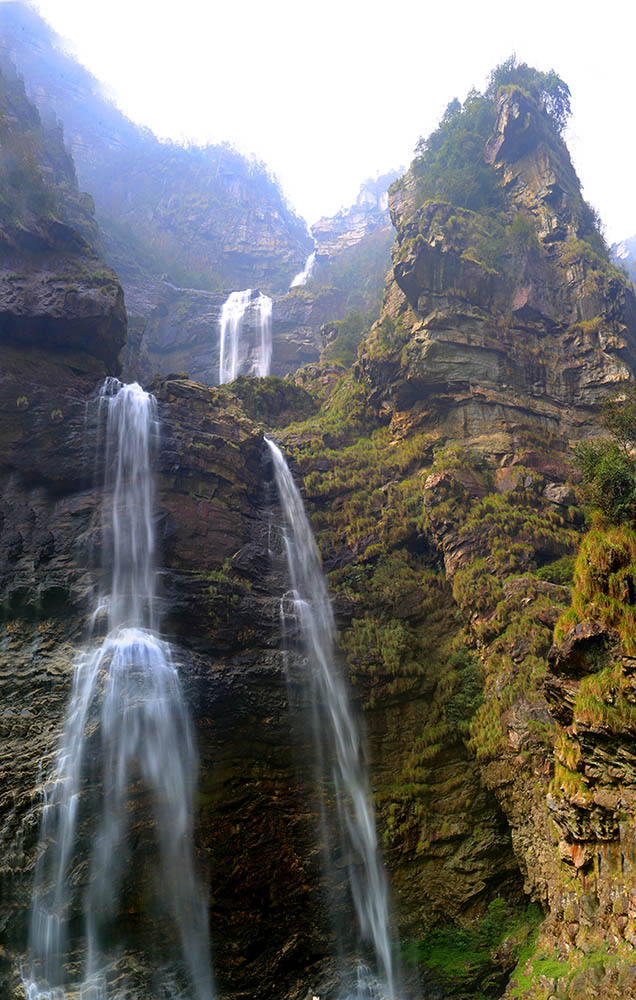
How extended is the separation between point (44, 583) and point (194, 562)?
390 cm

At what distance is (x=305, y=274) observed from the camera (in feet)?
168

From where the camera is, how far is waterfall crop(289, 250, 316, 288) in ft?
164

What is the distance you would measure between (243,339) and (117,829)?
108 feet

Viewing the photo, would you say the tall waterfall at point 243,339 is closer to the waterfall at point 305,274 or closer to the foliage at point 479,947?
the waterfall at point 305,274

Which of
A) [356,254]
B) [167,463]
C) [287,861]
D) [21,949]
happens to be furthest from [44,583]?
[356,254]

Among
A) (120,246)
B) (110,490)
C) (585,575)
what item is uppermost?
(120,246)

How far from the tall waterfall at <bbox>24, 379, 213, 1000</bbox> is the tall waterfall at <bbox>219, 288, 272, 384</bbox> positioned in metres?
25.7

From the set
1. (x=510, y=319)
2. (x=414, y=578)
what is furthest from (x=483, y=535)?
(x=510, y=319)

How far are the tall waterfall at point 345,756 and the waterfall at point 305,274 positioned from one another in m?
37.7

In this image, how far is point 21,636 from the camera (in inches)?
507

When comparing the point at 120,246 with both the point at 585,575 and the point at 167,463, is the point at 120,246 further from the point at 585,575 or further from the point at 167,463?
the point at 585,575

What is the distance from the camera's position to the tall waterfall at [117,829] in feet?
32.3

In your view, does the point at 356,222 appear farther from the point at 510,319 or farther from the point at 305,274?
the point at 510,319

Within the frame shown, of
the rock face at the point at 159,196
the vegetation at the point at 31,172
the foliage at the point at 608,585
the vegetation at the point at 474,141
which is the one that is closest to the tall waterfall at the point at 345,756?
the foliage at the point at 608,585
